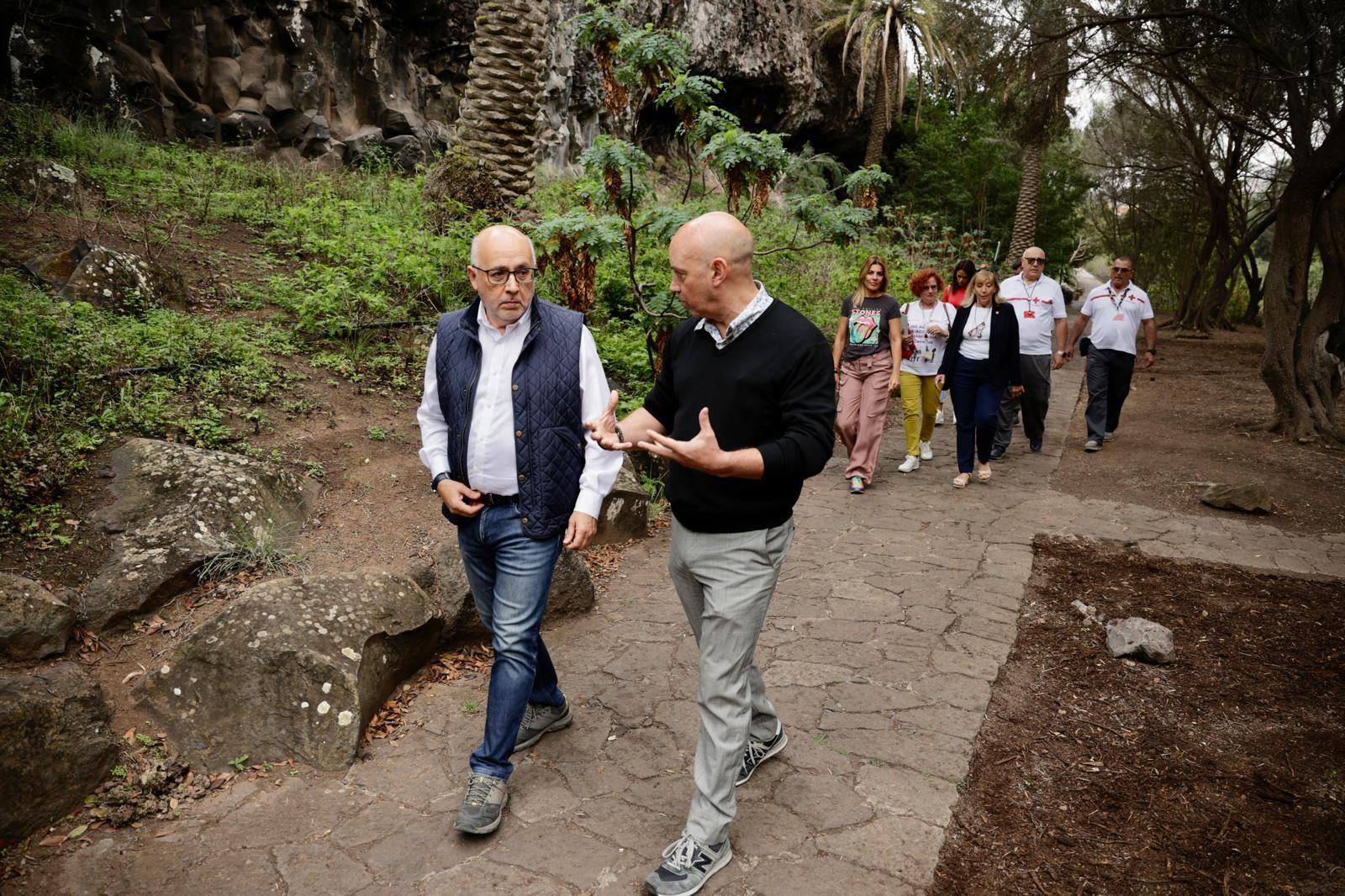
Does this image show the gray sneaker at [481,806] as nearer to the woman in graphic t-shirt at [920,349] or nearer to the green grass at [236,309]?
the green grass at [236,309]

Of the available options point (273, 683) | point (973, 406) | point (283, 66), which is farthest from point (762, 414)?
point (283, 66)

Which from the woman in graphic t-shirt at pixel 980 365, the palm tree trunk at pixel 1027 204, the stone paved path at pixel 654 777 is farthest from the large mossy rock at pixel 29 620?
the palm tree trunk at pixel 1027 204

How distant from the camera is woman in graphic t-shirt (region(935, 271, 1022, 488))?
7664 mm

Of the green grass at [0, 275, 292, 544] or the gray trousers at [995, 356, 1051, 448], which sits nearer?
the green grass at [0, 275, 292, 544]

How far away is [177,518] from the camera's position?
15.5ft

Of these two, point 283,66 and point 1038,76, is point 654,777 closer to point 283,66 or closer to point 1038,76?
point 1038,76

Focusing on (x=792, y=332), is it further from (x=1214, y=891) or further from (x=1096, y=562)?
(x=1096, y=562)

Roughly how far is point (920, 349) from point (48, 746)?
725 centimetres

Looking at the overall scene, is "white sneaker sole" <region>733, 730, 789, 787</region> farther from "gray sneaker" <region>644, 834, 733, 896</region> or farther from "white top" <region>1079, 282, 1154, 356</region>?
"white top" <region>1079, 282, 1154, 356</region>

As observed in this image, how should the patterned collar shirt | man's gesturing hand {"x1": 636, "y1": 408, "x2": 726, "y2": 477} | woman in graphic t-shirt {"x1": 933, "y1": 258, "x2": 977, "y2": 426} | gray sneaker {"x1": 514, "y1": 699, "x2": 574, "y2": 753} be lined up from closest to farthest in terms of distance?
man's gesturing hand {"x1": 636, "y1": 408, "x2": 726, "y2": 477} < the patterned collar shirt < gray sneaker {"x1": 514, "y1": 699, "x2": 574, "y2": 753} < woman in graphic t-shirt {"x1": 933, "y1": 258, "x2": 977, "y2": 426}

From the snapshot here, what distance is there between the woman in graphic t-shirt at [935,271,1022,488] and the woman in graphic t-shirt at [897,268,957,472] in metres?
0.25

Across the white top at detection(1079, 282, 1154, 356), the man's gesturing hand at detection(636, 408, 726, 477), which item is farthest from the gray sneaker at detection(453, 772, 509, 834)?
the white top at detection(1079, 282, 1154, 356)

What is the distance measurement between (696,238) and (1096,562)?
472 centimetres

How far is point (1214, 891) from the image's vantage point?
2.99 meters
